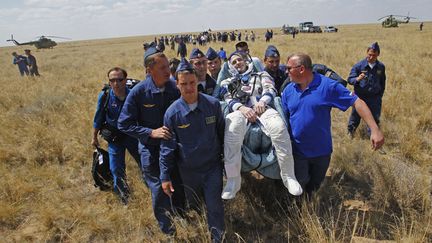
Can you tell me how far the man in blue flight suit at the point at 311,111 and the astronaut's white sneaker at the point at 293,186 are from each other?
0.30m

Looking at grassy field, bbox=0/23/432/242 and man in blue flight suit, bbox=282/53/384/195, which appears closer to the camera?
man in blue flight suit, bbox=282/53/384/195

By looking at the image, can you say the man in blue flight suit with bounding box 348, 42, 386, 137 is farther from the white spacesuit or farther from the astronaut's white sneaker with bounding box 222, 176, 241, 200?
the astronaut's white sneaker with bounding box 222, 176, 241, 200

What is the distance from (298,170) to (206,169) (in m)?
1.02

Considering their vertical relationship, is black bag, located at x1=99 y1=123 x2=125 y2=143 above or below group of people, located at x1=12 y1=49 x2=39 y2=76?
below

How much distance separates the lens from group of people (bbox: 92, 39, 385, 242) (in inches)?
110

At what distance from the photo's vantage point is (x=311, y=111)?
3.01m

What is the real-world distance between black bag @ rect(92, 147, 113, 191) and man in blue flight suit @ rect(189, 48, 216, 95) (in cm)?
186

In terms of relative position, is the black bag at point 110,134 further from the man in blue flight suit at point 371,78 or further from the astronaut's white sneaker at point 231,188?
the man in blue flight suit at point 371,78

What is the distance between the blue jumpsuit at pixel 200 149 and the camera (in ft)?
9.04

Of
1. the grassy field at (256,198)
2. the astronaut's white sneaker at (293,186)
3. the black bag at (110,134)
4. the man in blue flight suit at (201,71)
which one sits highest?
the man in blue flight suit at (201,71)

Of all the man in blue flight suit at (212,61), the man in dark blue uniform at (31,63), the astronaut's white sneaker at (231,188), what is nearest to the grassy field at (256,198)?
the astronaut's white sneaker at (231,188)

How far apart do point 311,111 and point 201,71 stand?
1.53m

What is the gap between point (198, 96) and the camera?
2.82m

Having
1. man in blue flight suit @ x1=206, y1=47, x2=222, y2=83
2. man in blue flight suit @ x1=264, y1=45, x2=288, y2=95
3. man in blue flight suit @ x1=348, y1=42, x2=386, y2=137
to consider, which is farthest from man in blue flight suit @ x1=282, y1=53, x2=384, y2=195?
man in blue flight suit @ x1=348, y1=42, x2=386, y2=137
